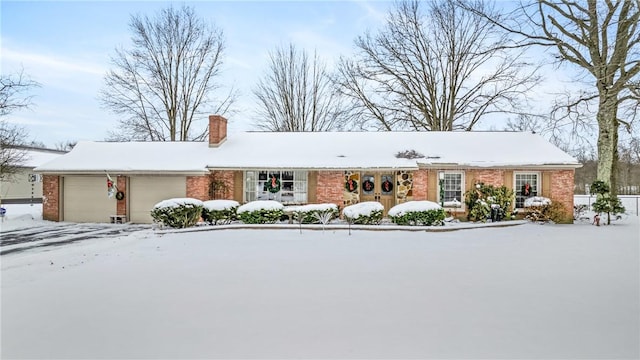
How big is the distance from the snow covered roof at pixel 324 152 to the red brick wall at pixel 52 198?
0.69m

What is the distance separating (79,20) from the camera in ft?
35.6

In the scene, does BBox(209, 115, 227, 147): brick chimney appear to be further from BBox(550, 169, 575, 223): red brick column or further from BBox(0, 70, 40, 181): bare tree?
BBox(550, 169, 575, 223): red brick column

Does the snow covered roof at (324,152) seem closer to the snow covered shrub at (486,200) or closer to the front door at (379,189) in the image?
the front door at (379,189)

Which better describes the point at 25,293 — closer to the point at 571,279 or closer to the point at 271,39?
the point at 571,279

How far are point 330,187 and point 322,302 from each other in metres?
11.0

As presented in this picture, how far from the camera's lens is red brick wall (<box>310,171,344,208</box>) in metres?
15.9

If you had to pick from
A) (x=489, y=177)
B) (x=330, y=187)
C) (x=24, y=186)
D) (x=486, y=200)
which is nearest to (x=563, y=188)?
(x=489, y=177)

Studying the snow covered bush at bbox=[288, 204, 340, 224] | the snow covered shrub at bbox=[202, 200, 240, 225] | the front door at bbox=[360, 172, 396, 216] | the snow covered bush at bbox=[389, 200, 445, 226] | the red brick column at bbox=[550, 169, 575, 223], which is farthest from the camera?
the front door at bbox=[360, 172, 396, 216]

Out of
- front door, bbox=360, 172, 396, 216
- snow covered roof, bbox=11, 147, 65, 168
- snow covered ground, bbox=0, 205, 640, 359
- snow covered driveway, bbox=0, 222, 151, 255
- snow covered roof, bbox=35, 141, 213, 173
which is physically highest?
snow covered roof, bbox=11, 147, 65, 168

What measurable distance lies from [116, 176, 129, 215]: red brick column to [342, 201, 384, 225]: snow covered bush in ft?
33.1

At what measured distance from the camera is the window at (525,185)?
15.5m

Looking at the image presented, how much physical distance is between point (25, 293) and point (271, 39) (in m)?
26.8

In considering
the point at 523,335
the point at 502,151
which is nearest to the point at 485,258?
the point at 523,335

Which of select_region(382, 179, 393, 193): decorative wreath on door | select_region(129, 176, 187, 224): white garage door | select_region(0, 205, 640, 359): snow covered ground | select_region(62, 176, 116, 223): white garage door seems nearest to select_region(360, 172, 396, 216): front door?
select_region(382, 179, 393, 193): decorative wreath on door
